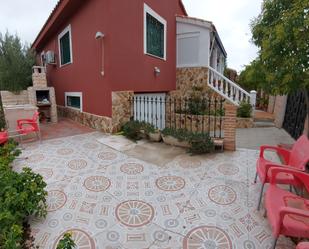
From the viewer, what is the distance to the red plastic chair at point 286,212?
1591 mm

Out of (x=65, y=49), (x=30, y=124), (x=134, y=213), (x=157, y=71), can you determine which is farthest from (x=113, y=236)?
(x=65, y=49)

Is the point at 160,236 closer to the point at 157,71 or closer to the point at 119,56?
the point at 119,56

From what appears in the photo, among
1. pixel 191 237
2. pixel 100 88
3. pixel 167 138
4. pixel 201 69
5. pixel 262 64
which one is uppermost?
pixel 201 69

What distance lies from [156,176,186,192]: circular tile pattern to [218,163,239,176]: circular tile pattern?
2.77 ft

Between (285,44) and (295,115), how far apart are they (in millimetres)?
3979

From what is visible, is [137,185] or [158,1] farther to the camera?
[158,1]

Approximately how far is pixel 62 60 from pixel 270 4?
8.24m

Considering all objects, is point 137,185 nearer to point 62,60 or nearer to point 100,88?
point 100,88

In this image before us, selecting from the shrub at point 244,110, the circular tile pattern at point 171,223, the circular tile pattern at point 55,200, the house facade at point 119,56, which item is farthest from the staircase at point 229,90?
the circular tile pattern at point 55,200

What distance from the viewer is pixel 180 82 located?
31.4 feet

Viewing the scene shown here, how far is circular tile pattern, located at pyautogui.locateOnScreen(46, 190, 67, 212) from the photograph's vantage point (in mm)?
2541

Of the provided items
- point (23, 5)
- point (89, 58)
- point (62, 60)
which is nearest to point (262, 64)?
point (89, 58)

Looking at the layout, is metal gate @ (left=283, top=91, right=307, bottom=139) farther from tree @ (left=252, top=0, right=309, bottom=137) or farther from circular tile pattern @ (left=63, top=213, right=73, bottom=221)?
circular tile pattern @ (left=63, top=213, right=73, bottom=221)

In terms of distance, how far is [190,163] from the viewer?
3.93 metres
